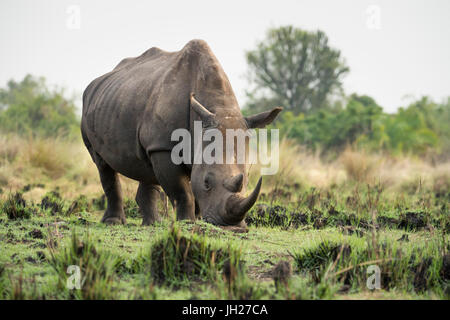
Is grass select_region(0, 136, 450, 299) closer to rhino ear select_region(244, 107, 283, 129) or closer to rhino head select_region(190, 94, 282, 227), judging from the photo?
rhino head select_region(190, 94, 282, 227)

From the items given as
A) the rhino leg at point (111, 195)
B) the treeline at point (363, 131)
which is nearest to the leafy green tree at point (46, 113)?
the treeline at point (363, 131)

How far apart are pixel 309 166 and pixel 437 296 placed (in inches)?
386

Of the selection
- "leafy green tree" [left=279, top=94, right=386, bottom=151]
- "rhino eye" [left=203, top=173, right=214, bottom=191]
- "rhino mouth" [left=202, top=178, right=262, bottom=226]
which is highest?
"leafy green tree" [left=279, top=94, right=386, bottom=151]

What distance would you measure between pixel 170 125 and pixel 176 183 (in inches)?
21.7

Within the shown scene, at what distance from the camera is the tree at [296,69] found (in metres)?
32.0

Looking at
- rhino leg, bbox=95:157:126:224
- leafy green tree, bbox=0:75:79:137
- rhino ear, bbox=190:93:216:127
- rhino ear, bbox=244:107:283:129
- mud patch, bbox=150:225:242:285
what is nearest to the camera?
mud patch, bbox=150:225:242:285

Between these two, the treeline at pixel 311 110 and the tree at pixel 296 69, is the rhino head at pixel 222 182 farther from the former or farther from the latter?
the tree at pixel 296 69

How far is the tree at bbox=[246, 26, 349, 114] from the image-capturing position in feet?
105

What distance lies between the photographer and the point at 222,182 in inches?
171

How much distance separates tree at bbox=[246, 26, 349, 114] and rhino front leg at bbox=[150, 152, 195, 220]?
2695cm

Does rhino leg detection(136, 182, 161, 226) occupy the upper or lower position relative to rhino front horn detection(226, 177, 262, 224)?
lower

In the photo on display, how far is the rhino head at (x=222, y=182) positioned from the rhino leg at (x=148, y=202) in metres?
1.79

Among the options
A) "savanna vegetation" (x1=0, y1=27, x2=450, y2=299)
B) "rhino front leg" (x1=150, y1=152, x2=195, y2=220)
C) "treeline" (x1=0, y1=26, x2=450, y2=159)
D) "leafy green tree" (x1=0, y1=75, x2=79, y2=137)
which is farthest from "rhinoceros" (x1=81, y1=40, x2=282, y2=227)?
"leafy green tree" (x1=0, y1=75, x2=79, y2=137)

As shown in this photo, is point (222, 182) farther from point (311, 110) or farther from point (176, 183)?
point (311, 110)
